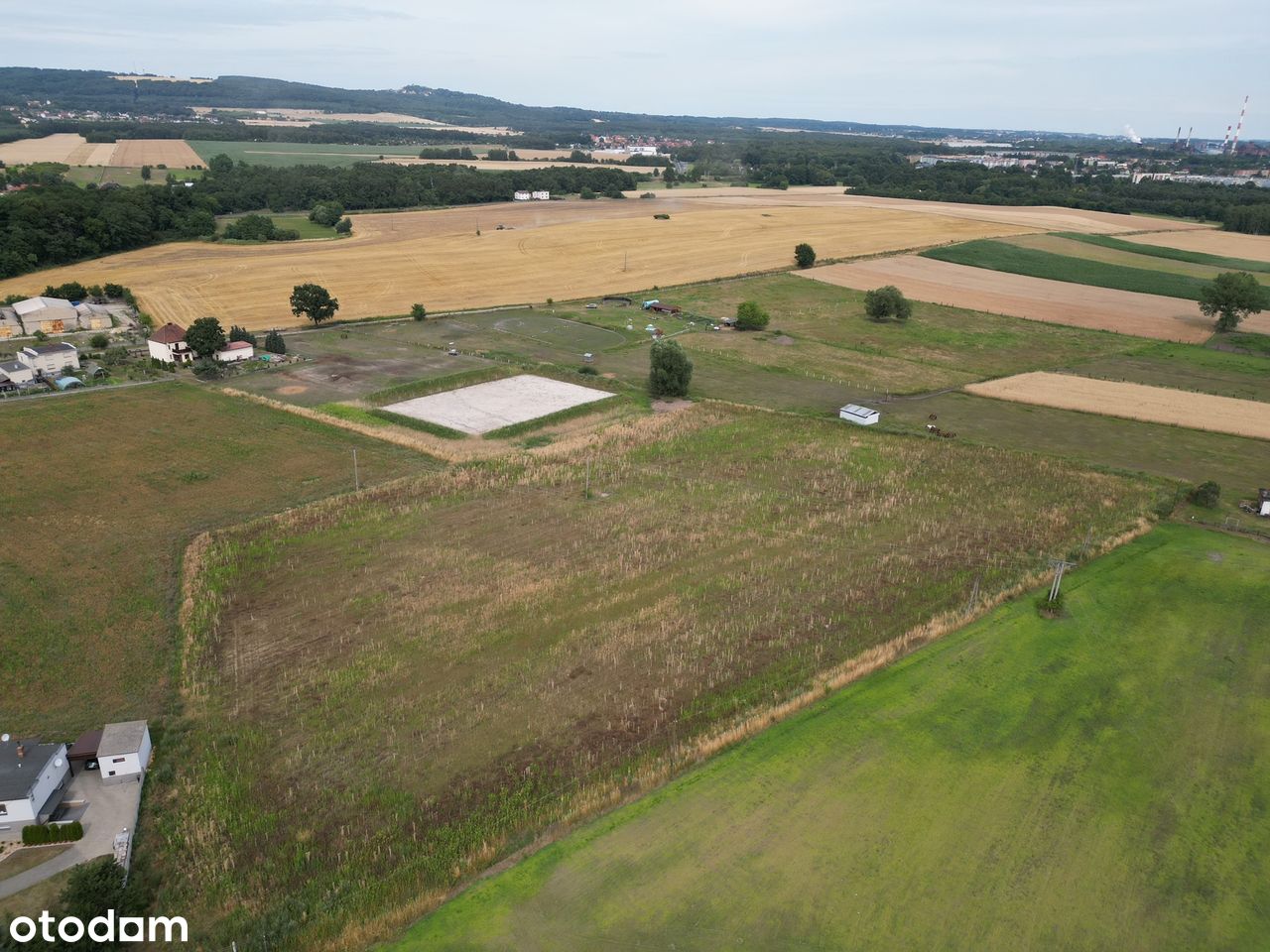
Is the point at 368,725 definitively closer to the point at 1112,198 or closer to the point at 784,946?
the point at 784,946

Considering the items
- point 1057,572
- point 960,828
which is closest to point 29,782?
point 960,828

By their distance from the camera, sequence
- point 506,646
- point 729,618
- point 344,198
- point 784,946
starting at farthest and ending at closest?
point 344,198
point 729,618
point 506,646
point 784,946

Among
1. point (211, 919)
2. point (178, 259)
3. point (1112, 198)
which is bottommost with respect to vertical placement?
point (211, 919)

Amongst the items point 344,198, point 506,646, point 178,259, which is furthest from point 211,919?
point 344,198

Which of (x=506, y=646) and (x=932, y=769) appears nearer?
(x=932, y=769)

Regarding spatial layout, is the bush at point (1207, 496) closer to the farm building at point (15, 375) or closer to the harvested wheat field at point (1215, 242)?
the farm building at point (15, 375)

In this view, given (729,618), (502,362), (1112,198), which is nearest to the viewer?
(729,618)

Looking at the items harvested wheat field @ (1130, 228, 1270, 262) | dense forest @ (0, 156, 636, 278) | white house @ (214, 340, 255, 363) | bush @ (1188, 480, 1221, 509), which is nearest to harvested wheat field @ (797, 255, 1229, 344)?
harvested wheat field @ (1130, 228, 1270, 262)

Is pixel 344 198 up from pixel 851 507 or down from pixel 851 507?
up
